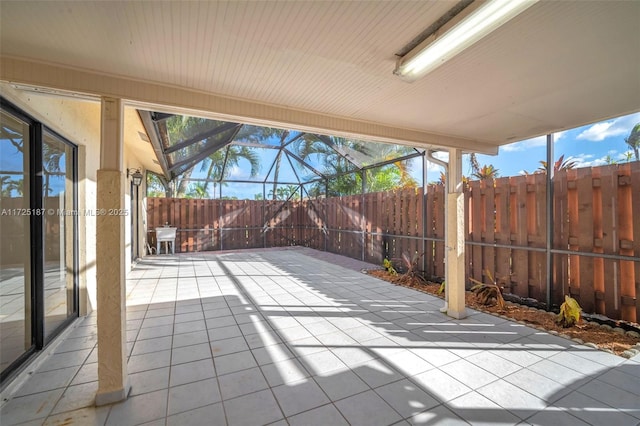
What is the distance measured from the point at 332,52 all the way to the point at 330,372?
7.59ft

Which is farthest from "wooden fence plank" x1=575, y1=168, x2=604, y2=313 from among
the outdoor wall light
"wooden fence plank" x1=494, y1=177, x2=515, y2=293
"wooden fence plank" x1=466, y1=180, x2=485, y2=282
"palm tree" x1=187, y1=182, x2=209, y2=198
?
"palm tree" x1=187, y1=182, x2=209, y2=198

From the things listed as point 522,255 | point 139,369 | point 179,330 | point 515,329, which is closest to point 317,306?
point 179,330

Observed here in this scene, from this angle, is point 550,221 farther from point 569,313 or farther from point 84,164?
point 84,164

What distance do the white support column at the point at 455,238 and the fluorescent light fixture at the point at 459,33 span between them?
206cm

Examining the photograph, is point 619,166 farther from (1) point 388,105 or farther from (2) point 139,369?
(2) point 139,369

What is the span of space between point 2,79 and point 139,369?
2235 millimetres

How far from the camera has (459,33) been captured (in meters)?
1.44

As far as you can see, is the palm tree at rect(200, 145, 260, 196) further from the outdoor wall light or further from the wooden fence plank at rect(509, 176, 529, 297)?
the wooden fence plank at rect(509, 176, 529, 297)

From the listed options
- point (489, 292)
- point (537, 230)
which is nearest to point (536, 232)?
point (537, 230)

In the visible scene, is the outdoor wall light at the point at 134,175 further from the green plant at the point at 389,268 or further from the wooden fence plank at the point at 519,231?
the wooden fence plank at the point at 519,231

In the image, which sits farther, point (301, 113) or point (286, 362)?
point (301, 113)

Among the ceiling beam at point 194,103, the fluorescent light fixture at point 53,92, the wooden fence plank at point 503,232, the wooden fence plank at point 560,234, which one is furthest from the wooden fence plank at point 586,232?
the fluorescent light fixture at point 53,92

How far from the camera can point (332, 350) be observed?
2482mm

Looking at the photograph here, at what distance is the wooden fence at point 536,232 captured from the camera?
9.20ft
